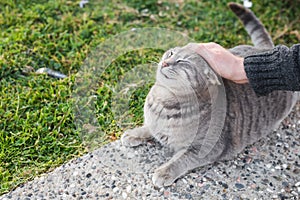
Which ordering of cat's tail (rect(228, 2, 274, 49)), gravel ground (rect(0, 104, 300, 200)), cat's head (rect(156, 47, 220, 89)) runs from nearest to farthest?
cat's head (rect(156, 47, 220, 89))
gravel ground (rect(0, 104, 300, 200))
cat's tail (rect(228, 2, 274, 49))

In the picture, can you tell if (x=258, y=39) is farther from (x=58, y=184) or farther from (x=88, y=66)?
(x=58, y=184)

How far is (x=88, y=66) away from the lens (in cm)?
353

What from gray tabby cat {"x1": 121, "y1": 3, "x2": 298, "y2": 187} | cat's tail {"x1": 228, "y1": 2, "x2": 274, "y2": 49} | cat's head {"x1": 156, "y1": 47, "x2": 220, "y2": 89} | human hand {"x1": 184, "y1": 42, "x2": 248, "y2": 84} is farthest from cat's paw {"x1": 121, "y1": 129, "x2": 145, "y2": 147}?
cat's tail {"x1": 228, "y1": 2, "x2": 274, "y2": 49}

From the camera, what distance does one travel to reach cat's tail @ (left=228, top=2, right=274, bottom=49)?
3.46 m

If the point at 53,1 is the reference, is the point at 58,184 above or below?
below

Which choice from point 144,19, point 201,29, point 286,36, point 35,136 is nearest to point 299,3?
point 286,36

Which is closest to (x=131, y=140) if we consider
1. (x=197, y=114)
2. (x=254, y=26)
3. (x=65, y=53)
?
(x=197, y=114)

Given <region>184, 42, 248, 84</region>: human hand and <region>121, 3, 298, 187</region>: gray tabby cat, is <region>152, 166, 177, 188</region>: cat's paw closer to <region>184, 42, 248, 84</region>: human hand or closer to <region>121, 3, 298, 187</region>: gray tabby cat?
<region>121, 3, 298, 187</region>: gray tabby cat

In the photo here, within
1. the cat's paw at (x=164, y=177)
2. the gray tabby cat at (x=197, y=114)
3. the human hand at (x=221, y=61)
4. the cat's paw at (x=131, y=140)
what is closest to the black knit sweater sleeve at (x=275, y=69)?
the human hand at (x=221, y=61)

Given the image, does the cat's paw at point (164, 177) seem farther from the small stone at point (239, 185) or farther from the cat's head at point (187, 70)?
the cat's head at point (187, 70)

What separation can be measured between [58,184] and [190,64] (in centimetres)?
101

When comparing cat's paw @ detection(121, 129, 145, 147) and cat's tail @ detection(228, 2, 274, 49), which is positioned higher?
cat's tail @ detection(228, 2, 274, 49)

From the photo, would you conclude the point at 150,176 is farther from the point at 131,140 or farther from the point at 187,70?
the point at 187,70

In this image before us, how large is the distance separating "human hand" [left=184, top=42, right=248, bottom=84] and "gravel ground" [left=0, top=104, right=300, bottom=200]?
59cm
